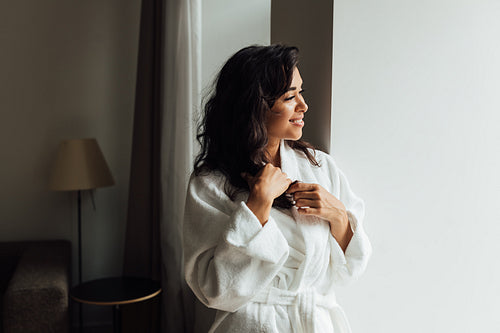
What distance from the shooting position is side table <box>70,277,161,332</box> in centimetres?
242

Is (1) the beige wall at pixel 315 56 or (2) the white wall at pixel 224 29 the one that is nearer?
(1) the beige wall at pixel 315 56

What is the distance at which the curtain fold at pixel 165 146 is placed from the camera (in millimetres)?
2467

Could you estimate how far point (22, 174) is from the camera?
318 cm

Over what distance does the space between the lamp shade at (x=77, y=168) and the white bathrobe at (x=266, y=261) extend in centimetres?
173

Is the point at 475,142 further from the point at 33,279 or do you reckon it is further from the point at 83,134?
the point at 83,134

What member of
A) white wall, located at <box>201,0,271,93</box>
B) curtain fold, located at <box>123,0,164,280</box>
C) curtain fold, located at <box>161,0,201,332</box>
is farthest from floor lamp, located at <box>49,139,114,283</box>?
white wall, located at <box>201,0,271,93</box>

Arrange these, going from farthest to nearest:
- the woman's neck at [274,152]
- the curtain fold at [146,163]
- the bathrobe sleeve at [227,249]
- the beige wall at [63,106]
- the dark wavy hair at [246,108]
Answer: the beige wall at [63,106] → the curtain fold at [146,163] → the woman's neck at [274,152] → the dark wavy hair at [246,108] → the bathrobe sleeve at [227,249]

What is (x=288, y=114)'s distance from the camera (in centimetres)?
134

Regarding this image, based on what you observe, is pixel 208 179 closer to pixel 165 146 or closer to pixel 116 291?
pixel 165 146

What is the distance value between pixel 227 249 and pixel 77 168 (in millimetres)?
1949

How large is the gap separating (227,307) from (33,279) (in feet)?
4.62

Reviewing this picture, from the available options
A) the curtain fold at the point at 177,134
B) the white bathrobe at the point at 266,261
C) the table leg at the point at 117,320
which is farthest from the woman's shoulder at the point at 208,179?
the table leg at the point at 117,320

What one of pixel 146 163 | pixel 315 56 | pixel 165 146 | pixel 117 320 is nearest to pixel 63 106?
pixel 146 163

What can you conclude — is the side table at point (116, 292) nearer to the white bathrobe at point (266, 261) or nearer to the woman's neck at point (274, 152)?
the white bathrobe at point (266, 261)
